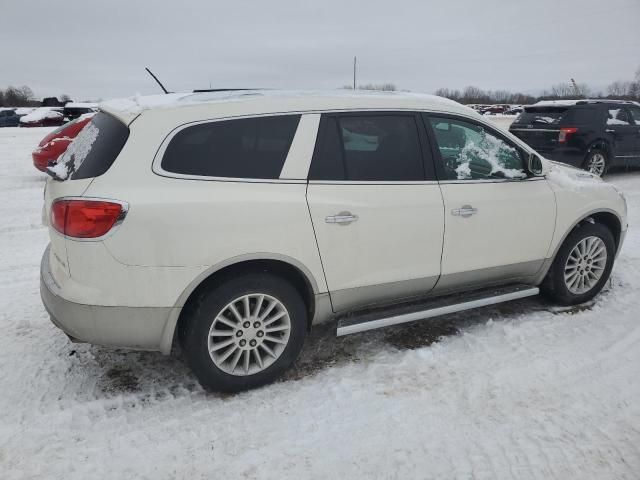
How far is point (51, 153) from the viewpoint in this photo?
875 centimetres

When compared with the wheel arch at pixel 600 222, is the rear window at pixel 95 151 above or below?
above

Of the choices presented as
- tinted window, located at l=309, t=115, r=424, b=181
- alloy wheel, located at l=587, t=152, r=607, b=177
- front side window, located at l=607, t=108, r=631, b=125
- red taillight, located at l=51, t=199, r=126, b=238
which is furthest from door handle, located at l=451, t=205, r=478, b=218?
front side window, located at l=607, t=108, r=631, b=125

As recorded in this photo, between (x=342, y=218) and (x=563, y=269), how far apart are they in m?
2.23

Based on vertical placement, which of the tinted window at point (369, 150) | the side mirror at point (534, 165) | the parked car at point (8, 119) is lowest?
the parked car at point (8, 119)

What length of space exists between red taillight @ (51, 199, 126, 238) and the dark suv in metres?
9.28

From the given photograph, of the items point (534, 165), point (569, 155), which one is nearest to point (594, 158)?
point (569, 155)

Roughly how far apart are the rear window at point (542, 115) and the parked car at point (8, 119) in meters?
30.8

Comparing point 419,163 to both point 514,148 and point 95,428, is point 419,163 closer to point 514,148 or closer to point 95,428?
point 514,148

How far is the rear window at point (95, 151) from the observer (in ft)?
8.77

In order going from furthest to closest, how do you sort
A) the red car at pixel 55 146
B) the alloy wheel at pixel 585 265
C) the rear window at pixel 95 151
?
the red car at pixel 55 146 → the alloy wheel at pixel 585 265 → the rear window at pixel 95 151

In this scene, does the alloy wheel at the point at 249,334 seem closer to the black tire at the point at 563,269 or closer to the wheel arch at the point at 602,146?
the black tire at the point at 563,269

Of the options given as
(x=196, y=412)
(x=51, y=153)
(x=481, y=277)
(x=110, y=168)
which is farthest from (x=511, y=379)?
(x=51, y=153)

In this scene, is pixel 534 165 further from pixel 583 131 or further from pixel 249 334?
pixel 583 131

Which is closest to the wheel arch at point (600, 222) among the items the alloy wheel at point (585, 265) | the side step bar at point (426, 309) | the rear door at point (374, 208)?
the alloy wheel at point (585, 265)
